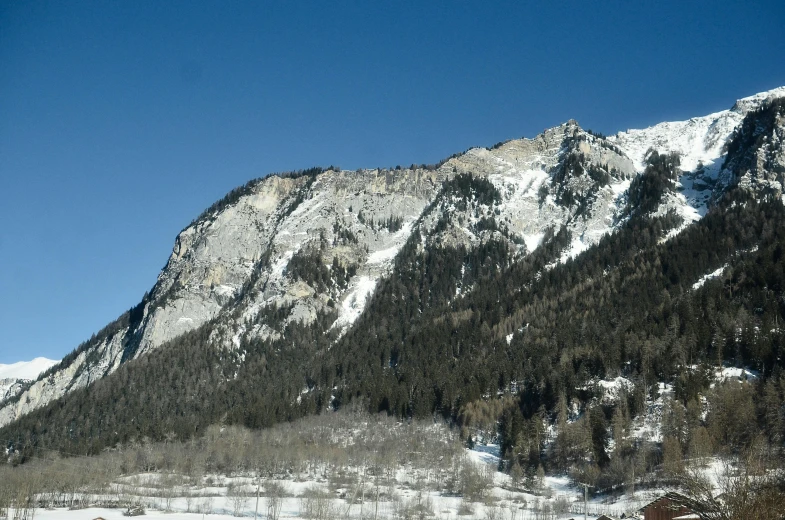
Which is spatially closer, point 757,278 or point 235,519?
point 235,519

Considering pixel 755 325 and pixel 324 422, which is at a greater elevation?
pixel 755 325

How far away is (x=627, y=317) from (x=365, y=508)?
7916 cm

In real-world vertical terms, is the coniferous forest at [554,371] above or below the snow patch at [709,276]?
below

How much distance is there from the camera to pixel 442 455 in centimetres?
11800

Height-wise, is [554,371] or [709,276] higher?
[709,276]

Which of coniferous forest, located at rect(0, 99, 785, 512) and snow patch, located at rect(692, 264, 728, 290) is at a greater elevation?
snow patch, located at rect(692, 264, 728, 290)

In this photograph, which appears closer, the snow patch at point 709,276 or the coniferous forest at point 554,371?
the coniferous forest at point 554,371

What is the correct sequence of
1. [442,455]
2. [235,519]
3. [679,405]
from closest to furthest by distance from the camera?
[235,519] → [679,405] → [442,455]

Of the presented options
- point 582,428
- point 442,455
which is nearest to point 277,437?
point 442,455

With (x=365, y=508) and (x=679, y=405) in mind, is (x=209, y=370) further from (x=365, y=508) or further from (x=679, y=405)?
(x=679, y=405)

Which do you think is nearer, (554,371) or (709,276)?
(554,371)

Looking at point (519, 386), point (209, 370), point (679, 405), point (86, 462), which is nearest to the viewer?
point (679, 405)

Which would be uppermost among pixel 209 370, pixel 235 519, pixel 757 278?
pixel 757 278

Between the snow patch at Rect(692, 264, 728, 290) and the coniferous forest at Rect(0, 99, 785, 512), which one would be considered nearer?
the coniferous forest at Rect(0, 99, 785, 512)
